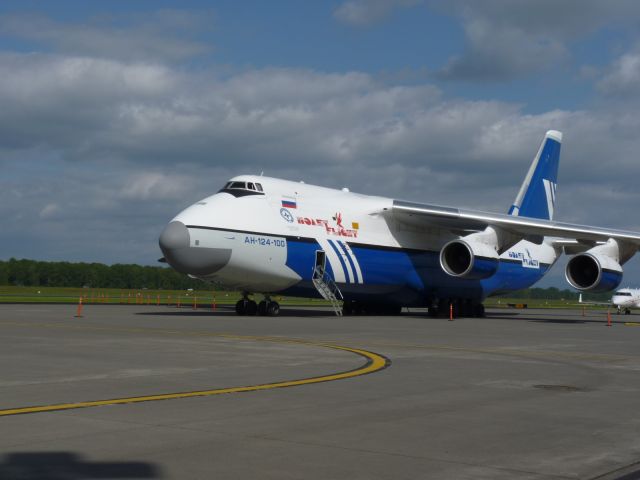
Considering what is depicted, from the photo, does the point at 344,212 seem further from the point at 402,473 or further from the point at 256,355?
the point at 402,473

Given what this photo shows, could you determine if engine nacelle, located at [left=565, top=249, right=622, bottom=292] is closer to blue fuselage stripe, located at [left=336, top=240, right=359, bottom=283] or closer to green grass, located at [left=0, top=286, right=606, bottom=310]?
blue fuselage stripe, located at [left=336, top=240, right=359, bottom=283]

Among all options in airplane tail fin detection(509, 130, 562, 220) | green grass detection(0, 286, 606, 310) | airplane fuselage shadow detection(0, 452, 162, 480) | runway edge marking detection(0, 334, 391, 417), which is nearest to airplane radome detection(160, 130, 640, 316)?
airplane tail fin detection(509, 130, 562, 220)

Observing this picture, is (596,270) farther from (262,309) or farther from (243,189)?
(243,189)

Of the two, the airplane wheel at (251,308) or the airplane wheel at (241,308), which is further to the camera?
the airplane wheel at (251,308)

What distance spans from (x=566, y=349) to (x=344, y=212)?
16771 mm

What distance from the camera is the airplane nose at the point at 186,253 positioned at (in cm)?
2852

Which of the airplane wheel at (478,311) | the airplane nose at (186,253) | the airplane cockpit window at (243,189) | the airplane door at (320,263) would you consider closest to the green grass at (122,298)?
the airplane wheel at (478,311)

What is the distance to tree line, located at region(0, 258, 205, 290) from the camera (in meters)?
140

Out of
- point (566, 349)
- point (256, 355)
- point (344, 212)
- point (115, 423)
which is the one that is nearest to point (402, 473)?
point (115, 423)

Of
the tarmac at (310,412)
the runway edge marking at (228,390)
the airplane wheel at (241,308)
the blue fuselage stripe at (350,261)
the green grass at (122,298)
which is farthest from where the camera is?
the green grass at (122,298)

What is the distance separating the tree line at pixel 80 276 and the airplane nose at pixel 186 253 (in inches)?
4457

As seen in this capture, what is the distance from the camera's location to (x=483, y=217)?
34469mm

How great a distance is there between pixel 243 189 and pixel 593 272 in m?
15.2

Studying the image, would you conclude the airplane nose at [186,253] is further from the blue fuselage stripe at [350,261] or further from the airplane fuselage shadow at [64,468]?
the airplane fuselage shadow at [64,468]
